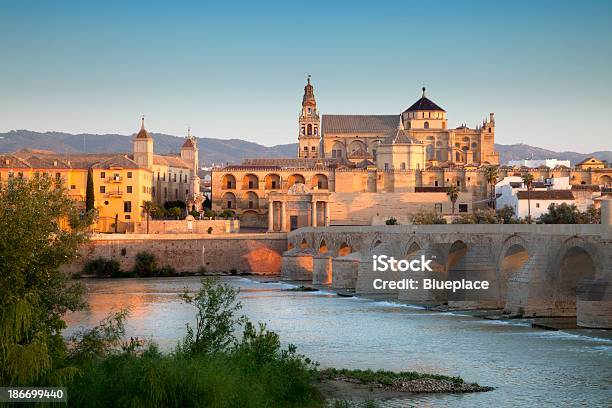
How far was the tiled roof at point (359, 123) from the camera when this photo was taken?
12950cm

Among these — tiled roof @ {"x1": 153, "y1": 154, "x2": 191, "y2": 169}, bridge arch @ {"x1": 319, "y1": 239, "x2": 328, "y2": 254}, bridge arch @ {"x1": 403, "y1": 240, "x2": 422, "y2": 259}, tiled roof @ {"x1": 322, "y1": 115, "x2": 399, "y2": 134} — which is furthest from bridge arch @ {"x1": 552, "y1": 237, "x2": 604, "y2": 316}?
tiled roof @ {"x1": 322, "y1": 115, "x2": 399, "y2": 134}

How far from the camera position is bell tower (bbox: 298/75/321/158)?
5359 inches

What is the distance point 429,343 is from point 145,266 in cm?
4937

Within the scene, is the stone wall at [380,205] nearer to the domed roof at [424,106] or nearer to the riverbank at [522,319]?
the domed roof at [424,106]

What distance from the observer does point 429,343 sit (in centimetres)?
3909

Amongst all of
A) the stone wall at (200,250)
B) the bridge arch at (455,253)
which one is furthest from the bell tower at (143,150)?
the bridge arch at (455,253)

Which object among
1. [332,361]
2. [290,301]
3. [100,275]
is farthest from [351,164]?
[332,361]

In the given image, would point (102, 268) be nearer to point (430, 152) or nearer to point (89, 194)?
point (89, 194)

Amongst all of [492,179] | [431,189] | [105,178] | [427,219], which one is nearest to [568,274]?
[427,219]

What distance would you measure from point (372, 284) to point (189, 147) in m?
72.6

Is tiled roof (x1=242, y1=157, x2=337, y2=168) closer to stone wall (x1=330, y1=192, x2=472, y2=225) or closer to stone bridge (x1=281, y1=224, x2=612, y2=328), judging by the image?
stone wall (x1=330, y1=192, x2=472, y2=225)

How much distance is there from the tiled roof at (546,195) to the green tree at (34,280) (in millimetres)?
65102

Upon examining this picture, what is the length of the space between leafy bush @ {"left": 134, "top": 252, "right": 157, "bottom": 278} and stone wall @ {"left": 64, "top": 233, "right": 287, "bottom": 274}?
25.6 inches

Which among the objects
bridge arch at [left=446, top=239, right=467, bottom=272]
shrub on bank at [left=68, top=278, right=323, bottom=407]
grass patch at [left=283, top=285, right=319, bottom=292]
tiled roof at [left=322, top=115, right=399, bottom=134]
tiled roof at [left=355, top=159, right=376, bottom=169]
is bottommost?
A: shrub on bank at [left=68, top=278, right=323, bottom=407]
